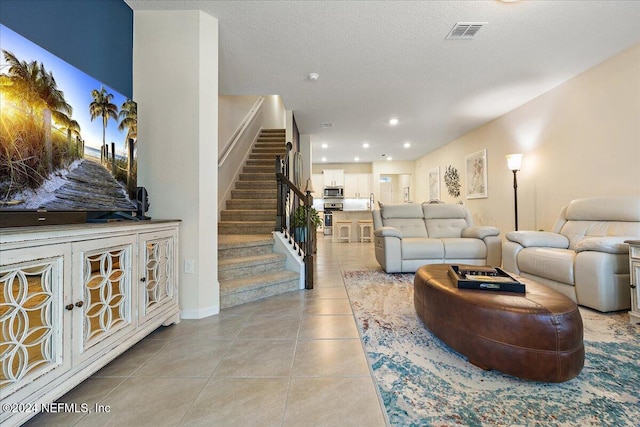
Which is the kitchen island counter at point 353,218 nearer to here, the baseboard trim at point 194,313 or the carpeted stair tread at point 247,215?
the carpeted stair tread at point 247,215

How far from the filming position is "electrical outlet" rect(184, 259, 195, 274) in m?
2.38

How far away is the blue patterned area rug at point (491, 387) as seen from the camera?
1.20 metres

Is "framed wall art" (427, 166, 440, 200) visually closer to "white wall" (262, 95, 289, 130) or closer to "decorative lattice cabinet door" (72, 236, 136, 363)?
"white wall" (262, 95, 289, 130)

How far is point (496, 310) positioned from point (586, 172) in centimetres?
327

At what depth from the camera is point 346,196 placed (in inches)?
401

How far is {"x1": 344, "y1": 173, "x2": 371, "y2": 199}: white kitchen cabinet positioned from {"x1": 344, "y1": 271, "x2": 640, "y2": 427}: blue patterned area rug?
8211 millimetres

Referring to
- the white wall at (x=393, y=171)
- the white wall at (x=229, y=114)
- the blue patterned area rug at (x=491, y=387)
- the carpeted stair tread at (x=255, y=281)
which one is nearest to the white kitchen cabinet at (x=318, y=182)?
the white wall at (x=393, y=171)

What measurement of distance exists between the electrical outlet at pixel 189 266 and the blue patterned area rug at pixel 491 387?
1537 mm

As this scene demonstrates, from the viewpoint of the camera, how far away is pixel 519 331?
55.7 inches

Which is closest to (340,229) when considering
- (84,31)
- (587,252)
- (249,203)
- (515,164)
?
(249,203)

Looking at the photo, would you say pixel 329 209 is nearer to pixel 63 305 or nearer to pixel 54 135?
pixel 54 135

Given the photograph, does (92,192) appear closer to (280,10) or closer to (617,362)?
(280,10)

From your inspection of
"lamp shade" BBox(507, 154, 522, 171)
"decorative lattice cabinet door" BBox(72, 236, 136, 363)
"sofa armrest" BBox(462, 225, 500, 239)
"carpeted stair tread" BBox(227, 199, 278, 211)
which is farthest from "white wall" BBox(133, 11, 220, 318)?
"lamp shade" BBox(507, 154, 522, 171)

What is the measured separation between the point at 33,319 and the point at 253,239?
7.42 feet
